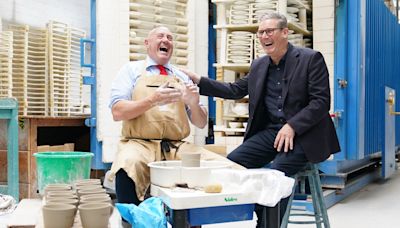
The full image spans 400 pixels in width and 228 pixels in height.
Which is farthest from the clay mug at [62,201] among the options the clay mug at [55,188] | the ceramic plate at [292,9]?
the ceramic plate at [292,9]

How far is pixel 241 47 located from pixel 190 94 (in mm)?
2213

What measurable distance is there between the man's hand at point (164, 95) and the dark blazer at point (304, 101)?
69 centimetres

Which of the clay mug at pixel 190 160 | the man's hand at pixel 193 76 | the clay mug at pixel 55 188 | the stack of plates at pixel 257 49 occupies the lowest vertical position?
the clay mug at pixel 55 188

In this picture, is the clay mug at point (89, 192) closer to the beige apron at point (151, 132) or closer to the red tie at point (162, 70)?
the beige apron at point (151, 132)

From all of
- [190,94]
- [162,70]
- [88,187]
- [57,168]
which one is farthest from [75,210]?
[57,168]

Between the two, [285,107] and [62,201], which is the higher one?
[285,107]

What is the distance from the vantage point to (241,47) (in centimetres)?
500

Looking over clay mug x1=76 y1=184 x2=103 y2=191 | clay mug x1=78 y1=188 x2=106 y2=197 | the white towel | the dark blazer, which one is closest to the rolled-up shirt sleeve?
the dark blazer

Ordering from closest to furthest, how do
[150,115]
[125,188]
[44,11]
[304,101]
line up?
[125,188]
[150,115]
[304,101]
[44,11]

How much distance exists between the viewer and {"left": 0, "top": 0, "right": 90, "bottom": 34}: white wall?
614 centimetres

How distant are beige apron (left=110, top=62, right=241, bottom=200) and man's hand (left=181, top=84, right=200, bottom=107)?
70 millimetres

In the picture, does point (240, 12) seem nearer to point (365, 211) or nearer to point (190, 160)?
point (365, 211)

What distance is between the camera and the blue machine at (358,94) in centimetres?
508

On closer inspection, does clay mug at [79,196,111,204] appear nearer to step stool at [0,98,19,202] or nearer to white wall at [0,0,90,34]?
step stool at [0,98,19,202]
